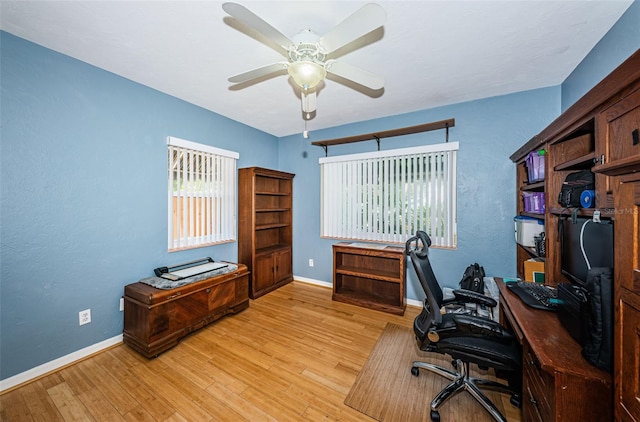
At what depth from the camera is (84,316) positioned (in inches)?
80.4

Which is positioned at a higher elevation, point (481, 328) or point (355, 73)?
point (355, 73)

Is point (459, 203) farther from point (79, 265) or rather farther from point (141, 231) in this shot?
point (79, 265)

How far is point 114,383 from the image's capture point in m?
1.75

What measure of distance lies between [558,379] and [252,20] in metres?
2.19

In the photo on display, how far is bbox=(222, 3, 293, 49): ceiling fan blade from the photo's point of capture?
3.56 feet

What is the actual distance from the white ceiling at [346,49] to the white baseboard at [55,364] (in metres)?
2.59

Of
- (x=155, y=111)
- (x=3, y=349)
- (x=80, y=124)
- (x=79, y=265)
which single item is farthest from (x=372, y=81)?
(x=3, y=349)

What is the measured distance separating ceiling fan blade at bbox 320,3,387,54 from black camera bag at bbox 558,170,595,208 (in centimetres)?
159

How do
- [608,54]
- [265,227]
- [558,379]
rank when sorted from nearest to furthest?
[558,379] → [608,54] → [265,227]

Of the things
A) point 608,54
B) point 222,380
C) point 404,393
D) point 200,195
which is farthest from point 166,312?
point 608,54

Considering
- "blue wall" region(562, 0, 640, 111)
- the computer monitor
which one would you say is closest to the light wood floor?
the computer monitor

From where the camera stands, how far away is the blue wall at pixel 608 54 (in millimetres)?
1425

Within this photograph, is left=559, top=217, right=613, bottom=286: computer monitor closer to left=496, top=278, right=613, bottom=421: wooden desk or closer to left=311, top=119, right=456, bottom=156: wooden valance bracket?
left=496, top=278, right=613, bottom=421: wooden desk

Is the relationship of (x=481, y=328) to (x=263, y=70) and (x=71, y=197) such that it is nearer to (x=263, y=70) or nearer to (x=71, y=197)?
(x=263, y=70)
